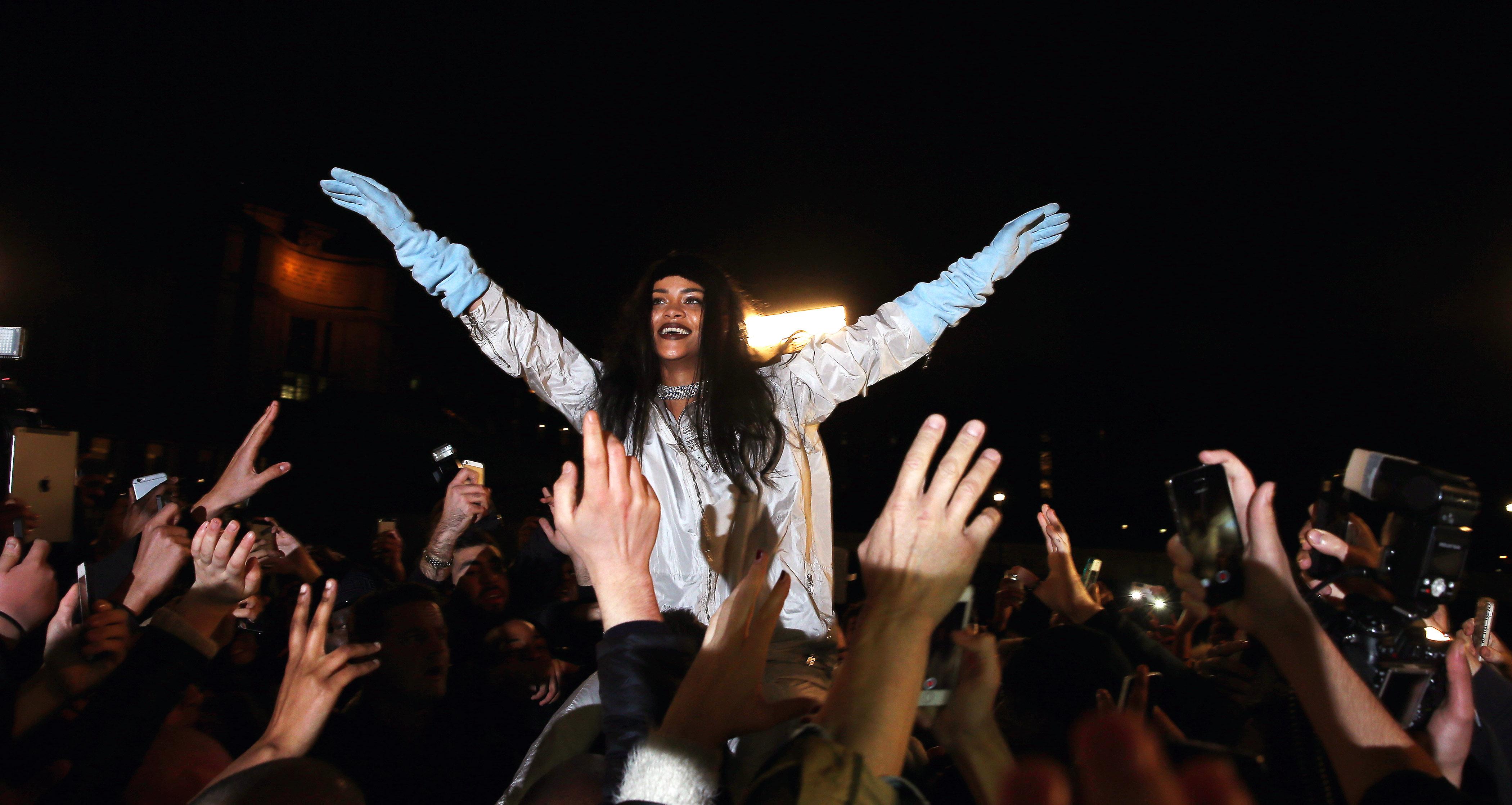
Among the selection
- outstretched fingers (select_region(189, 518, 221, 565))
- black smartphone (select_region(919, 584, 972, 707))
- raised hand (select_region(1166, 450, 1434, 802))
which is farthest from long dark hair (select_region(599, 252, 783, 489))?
raised hand (select_region(1166, 450, 1434, 802))

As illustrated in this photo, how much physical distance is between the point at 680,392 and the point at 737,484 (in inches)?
18.3

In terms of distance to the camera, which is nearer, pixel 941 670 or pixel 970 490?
pixel 970 490

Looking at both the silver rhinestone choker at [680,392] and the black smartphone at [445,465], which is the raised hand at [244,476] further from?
the silver rhinestone choker at [680,392]

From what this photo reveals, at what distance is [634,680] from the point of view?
1181 mm

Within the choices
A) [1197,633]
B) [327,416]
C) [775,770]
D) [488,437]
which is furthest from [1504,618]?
[327,416]

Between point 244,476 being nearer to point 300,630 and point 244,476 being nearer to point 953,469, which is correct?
point 300,630

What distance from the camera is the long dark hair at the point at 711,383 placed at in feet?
8.41

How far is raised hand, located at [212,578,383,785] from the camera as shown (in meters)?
1.81

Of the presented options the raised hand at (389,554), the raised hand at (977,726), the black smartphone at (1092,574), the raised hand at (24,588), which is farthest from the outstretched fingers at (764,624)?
the raised hand at (389,554)

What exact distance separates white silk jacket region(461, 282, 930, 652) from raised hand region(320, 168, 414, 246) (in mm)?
385

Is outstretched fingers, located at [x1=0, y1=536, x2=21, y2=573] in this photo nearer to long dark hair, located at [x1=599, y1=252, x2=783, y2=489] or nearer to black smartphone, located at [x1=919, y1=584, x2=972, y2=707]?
long dark hair, located at [x1=599, y1=252, x2=783, y2=489]

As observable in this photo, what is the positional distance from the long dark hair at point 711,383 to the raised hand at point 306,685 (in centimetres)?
98

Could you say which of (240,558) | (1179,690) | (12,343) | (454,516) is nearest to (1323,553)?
(1179,690)

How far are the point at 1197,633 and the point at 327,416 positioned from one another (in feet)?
81.6
